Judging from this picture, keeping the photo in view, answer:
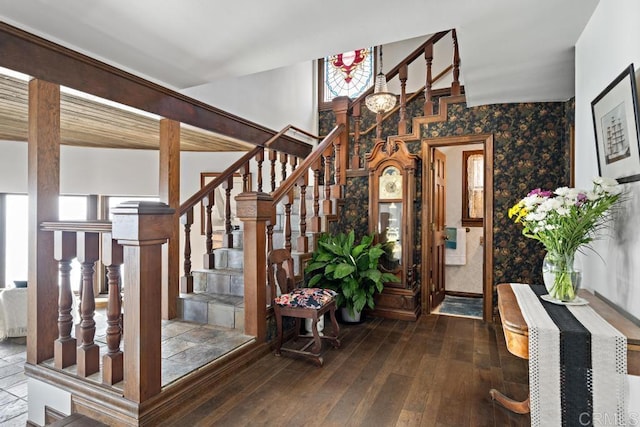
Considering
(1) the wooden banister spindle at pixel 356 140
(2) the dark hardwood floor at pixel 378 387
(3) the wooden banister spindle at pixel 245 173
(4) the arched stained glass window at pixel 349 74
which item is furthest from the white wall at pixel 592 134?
(4) the arched stained glass window at pixel 349 74

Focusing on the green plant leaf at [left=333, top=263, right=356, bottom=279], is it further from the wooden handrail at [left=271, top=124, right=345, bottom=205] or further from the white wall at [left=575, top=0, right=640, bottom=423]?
the white wall at [left=575, top=0, right=640, bottom=423]

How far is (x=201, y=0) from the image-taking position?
2.07m

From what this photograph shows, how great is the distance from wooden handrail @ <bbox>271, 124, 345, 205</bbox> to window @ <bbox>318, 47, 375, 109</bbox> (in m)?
1.60

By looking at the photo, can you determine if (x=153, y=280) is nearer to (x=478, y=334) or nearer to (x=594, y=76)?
(x=594, y=76)

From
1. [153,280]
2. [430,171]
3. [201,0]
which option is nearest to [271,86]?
[430,171]

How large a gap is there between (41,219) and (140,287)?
1039 mm

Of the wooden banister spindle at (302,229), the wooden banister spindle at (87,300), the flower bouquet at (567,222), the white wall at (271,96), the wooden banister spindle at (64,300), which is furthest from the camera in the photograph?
the white wall at (271,96)

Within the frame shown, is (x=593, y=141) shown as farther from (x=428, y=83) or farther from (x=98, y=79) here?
(x=98, y=79)

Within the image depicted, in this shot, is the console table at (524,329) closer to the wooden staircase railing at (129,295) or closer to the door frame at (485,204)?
the wooden staircase railing at (129,295)

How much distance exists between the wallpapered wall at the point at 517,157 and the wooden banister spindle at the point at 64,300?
373 cm

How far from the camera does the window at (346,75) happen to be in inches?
227

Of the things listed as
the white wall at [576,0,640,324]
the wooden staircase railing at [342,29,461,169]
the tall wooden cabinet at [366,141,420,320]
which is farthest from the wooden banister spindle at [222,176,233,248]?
the white wall at [576,0,640,324]

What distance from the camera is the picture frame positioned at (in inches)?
61.1

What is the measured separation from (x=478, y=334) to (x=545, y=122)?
2.32 metres
